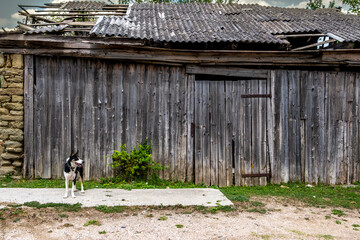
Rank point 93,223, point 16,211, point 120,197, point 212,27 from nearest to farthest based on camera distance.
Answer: point 93,223
point 16,211
point 120,197
point 212,27

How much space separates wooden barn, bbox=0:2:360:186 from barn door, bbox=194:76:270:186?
0.02 metres

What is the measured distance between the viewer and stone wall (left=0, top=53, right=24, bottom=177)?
19.7 feet

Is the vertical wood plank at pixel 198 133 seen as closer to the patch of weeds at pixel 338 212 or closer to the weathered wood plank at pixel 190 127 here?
the weathered wood plank at pixel 190 127

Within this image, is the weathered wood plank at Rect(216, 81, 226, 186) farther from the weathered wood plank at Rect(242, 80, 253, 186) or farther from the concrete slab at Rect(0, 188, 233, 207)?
the concrete slab at Rect(0, 188, 233, 207)

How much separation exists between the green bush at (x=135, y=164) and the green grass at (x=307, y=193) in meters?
1.76

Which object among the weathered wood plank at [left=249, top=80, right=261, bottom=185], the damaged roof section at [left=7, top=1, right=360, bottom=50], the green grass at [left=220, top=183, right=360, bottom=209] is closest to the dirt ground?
the green grass at [left=220, top=183, right=360, bottom=209]

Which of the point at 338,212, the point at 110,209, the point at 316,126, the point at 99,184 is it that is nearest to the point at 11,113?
the point at 99,184

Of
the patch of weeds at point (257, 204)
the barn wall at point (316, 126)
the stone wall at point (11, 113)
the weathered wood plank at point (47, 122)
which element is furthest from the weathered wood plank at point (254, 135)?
the stone wall at point (11, 113)

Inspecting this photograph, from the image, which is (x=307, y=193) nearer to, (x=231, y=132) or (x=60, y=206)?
(x=231, y=132)

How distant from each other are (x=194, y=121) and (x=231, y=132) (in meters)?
0.95

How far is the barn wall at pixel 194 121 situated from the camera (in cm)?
618

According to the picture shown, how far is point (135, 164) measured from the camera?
6.11 metres

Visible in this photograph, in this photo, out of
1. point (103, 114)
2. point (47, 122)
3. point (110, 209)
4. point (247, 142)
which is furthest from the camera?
point (247, 142)

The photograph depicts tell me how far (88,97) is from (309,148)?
5.60 m
